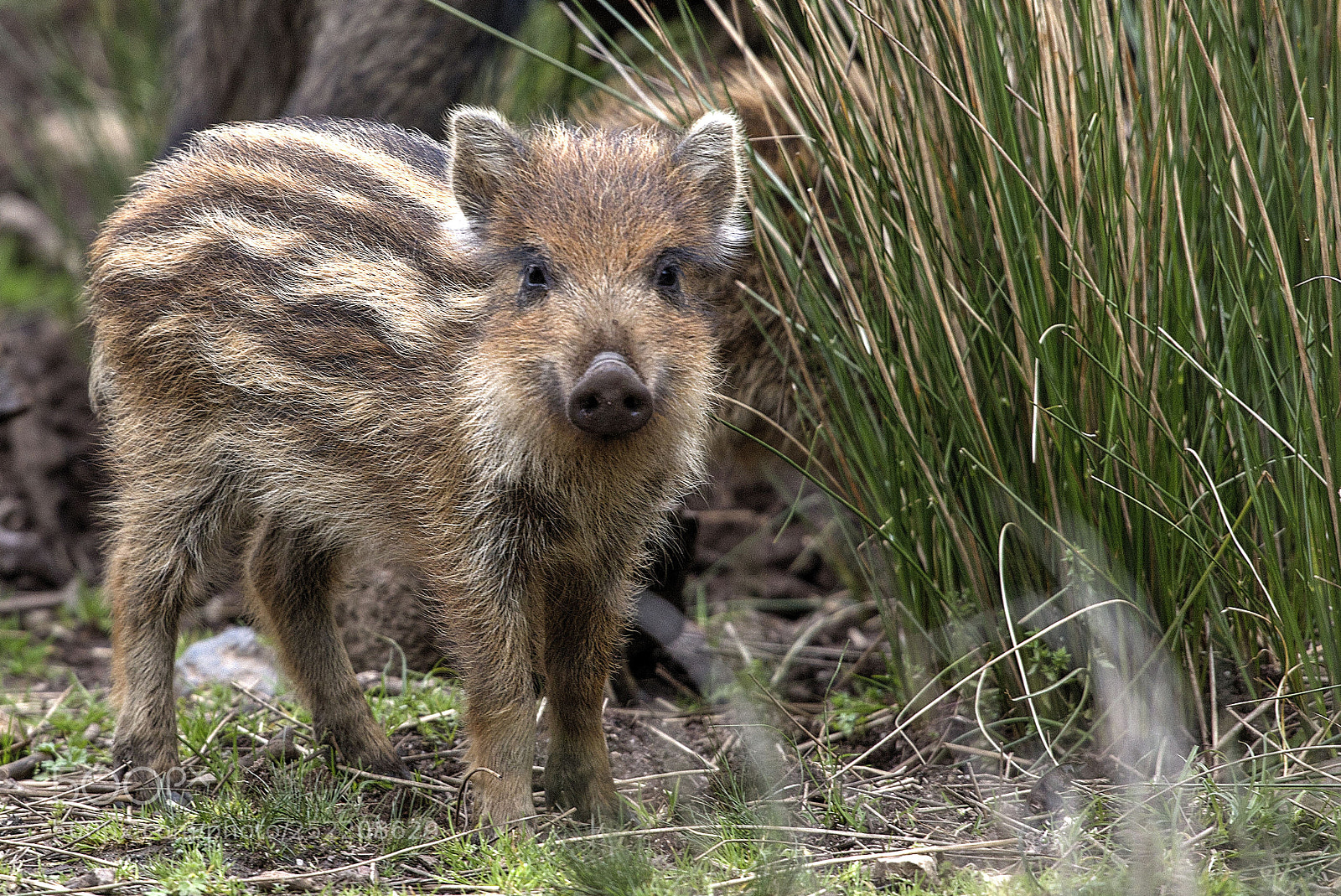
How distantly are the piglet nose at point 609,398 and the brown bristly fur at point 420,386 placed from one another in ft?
0.26

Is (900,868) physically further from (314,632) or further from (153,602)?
(153,602)

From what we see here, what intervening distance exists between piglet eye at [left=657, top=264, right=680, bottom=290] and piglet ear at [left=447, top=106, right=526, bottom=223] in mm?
432

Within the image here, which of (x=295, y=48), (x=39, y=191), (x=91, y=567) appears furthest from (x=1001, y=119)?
(x=39, y=191)

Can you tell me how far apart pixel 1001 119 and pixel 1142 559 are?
3.63 feet

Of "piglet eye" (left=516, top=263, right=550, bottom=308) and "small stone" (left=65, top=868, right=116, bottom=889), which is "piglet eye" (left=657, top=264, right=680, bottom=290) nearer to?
"piglet eye" (left=516, top=263, right=550, bottom=308)

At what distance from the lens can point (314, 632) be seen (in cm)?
392

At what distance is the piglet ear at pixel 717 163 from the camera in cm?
341

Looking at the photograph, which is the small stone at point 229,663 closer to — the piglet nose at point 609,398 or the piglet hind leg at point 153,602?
the piglet hind leg at point 153,602

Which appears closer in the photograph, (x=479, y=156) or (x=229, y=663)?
(x=479, y=156)

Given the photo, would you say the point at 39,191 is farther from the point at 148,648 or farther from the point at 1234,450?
the point at 1234,450

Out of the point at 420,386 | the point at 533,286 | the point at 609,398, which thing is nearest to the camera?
the point at 609,398

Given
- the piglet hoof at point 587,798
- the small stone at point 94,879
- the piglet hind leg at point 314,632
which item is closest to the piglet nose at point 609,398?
the piglet hoof at point 587,798

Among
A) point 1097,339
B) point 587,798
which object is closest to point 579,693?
point 587,798

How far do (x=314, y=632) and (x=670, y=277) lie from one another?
4.87 feet
